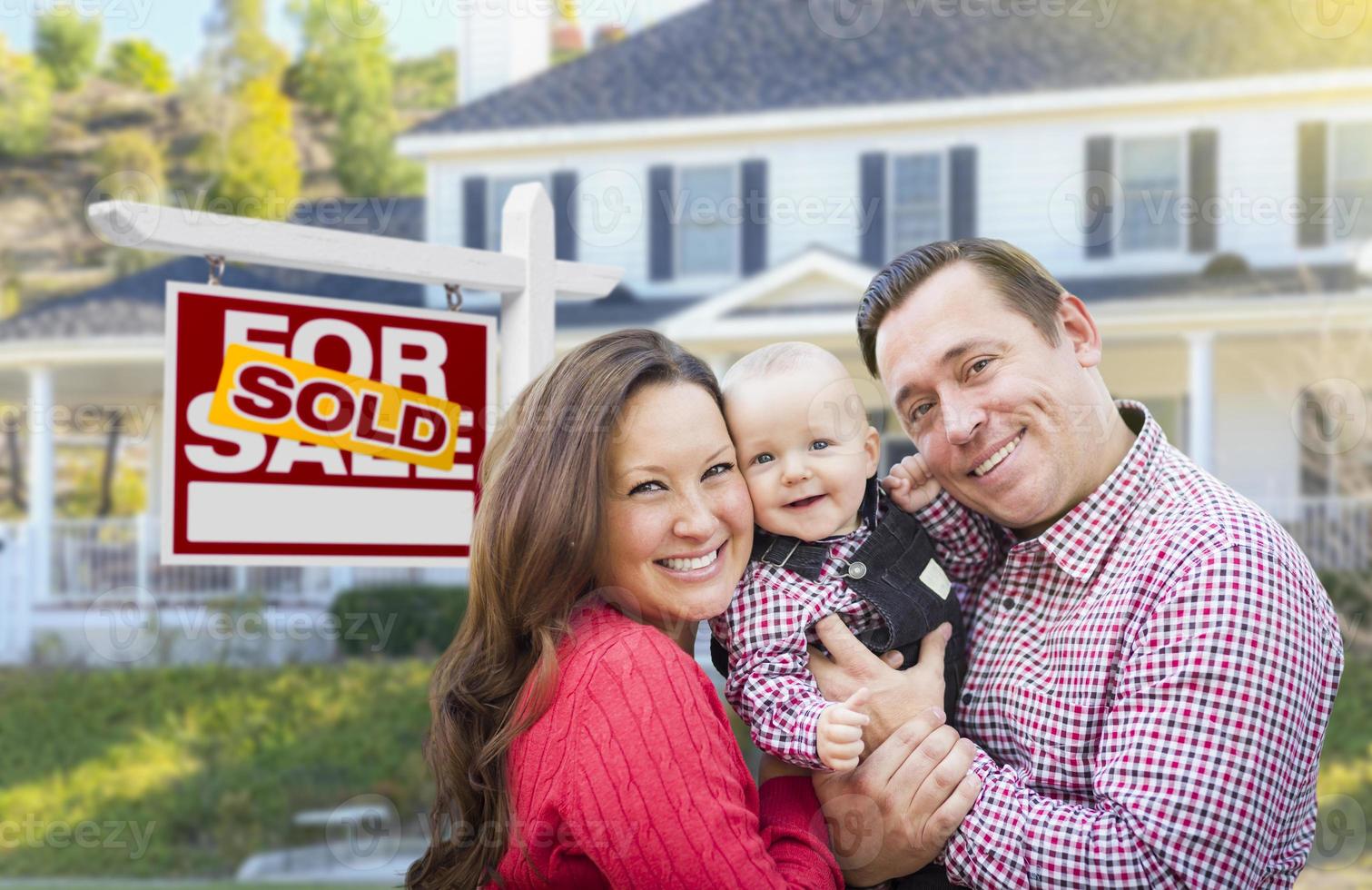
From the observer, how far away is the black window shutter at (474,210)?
17.4 meters

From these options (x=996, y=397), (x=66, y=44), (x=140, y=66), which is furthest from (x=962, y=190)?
(x=140, y=66)

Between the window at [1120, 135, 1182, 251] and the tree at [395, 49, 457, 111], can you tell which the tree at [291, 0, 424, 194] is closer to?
the tree at [395, 49, 457, 111]

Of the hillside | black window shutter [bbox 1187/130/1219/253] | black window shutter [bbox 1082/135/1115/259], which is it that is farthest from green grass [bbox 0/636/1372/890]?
the hillside

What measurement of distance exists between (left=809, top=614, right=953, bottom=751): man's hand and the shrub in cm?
1227

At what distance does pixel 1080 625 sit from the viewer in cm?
242

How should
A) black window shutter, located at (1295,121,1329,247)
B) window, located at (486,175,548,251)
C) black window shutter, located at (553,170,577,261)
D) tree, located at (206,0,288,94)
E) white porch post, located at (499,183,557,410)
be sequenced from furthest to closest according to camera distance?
1. tree, located at (206,0,288,94)
2. black window shutter, located at (553,170,577,261)
3. window, located at (486,175,548,251)
4. black window shutter, located at (1295,121,1329,247)
5. white porch post, located at (499,183,557,410)

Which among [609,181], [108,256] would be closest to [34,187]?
[108,256]

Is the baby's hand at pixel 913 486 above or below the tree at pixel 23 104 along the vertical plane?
below

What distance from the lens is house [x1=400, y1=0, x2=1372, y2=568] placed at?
1521 centimetres

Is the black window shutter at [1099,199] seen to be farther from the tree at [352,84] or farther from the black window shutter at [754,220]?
the tree at [352,84]

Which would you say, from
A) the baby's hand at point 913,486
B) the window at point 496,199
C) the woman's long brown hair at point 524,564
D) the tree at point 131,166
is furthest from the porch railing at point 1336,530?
the tree at point 131,166

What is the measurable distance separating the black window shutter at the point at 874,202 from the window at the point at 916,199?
133 mm

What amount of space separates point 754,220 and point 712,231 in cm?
58

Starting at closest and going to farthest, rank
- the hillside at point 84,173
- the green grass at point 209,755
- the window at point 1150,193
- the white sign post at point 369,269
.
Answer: the white sign post at point 369,269
the green grass at point 209,755
the window at point 1150,193
the hillside at point 84,173
